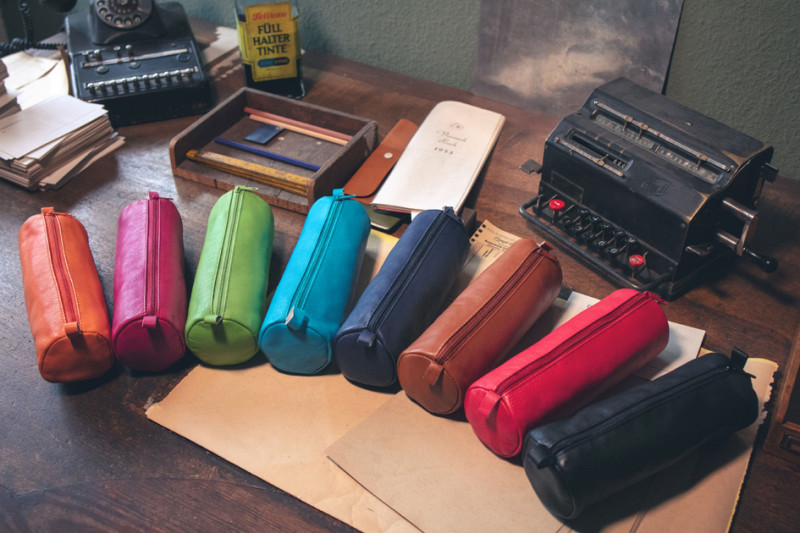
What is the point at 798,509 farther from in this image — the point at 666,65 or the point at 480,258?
the point at 666,65

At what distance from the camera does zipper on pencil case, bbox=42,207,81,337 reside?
110cm

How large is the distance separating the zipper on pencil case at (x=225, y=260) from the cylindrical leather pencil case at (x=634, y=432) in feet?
1.70

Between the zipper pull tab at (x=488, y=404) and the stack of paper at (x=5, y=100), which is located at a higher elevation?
the stack of paper at (x=5, y=100)

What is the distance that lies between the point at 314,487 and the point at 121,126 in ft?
3.81

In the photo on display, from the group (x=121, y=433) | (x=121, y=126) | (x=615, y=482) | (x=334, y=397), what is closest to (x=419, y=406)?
(x=334, y=397)

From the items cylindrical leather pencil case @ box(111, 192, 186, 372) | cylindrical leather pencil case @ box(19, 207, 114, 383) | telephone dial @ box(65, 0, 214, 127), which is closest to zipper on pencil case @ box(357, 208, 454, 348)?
cylindrical leather pencil case @ box(111, 192, 186, 372)

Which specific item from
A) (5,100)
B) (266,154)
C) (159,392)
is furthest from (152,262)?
(5,100)

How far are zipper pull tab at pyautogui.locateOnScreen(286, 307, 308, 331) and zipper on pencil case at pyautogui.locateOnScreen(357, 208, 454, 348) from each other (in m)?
0.10

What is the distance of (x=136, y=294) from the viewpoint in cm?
113

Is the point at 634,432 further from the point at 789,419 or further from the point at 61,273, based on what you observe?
the point at 61,273

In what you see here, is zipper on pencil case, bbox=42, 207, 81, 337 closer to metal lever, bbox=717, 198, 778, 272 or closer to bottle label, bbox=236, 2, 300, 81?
bottle label, bbox=236, 2, 300, 81

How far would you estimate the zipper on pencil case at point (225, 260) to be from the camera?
111 centimetres

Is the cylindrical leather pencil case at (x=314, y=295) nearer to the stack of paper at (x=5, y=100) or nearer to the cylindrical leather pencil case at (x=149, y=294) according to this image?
the cylindrical leather pencil case at (x=149, y=294)

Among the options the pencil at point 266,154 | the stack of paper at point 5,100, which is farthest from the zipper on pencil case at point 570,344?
the stack of paper at point 5,100
